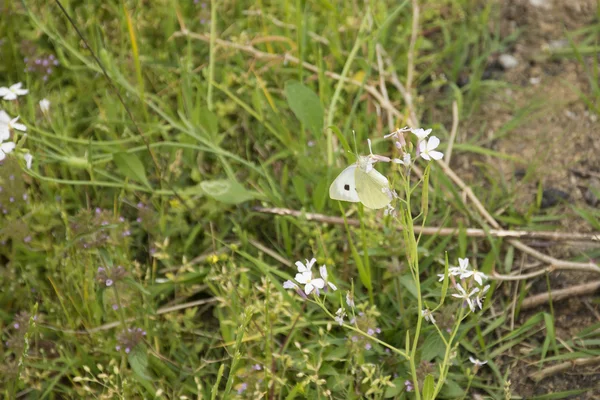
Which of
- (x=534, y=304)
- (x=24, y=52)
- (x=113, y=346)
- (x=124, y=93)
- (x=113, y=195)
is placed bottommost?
(x=534, y=304)

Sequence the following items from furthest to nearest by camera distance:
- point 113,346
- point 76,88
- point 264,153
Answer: point 76,88
point 264,153
point 113,346

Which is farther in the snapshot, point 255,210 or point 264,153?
point 264,153

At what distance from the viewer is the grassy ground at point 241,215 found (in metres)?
1.90

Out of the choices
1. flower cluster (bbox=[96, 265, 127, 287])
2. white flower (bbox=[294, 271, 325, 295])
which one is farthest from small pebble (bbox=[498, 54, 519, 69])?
flower cluster (bbox=[96, 265, 127, 287])

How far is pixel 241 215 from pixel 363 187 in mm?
898

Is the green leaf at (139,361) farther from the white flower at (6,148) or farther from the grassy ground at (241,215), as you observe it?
the white flower at (6,148)

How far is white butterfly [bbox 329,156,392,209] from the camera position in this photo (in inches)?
58.2

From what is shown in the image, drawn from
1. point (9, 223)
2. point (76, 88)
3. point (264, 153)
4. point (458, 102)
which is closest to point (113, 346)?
point (9, 223)

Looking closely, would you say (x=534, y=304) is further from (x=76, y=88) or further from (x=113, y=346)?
(x=76, y=88)

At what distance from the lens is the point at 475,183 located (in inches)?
95.0

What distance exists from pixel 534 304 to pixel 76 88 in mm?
1897

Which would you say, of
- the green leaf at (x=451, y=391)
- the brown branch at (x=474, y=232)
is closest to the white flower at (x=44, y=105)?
the brown branch at (x=474, y=232)

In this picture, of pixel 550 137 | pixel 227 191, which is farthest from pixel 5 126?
pixel 550 137

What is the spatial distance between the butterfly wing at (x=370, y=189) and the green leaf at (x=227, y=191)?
77 centimetres
